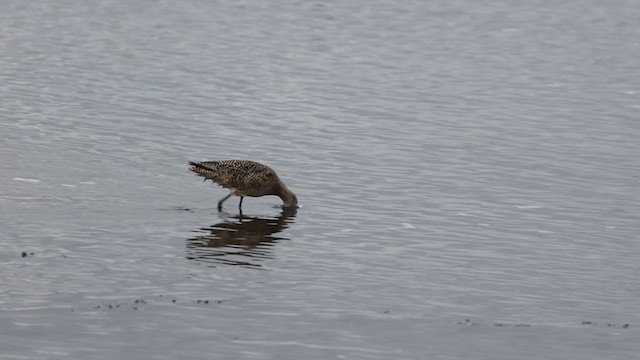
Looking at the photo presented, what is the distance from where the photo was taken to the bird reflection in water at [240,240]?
54.7ft

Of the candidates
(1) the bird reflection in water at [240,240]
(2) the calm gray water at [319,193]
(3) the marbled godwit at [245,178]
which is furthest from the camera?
(3) the marbled godwit at [245,178]

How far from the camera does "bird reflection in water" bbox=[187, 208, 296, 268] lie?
16672 millimetres

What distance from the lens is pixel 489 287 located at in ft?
52.9

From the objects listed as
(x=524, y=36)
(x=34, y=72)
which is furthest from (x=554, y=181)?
(x=524, y=36)

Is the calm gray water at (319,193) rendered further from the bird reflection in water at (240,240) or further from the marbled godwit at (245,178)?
the marbled godwit at (245,178)

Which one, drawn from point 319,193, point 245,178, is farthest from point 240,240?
point 319,193

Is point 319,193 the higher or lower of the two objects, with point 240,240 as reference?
lower

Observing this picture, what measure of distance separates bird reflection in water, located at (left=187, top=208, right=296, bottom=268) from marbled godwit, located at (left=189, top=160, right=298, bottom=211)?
300 mm

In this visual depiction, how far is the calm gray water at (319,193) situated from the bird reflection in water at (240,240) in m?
0.06

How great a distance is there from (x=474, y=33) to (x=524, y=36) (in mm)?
1445

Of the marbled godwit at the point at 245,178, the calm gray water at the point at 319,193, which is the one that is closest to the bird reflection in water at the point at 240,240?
the calm gray water at the point at 319,193

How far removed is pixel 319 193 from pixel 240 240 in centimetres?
342

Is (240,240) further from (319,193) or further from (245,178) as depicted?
(319,193)

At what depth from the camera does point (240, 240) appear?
59.0 ft
